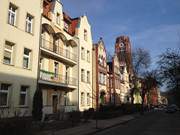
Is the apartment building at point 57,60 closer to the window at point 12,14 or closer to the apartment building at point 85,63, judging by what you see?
the apartment building at point 85,63

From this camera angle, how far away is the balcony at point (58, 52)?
2634 centimetres

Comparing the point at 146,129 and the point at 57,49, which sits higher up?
the point at 57,49

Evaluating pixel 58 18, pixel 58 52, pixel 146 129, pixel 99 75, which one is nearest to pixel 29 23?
pixel 58 52

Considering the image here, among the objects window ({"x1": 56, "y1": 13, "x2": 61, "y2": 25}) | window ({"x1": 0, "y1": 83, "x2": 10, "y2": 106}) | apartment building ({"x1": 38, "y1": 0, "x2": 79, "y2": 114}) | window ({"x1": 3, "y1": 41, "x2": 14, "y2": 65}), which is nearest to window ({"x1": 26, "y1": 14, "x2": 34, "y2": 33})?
apartment building ({"x1": 38, "y1": 0, "x2": 79, "y2": 114})

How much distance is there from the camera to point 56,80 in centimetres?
2861

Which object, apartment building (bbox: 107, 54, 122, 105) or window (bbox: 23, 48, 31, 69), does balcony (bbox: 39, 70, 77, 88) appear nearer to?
window (bbox: 23, 48, 31, 69)

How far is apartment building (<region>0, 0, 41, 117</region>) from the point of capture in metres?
20.1

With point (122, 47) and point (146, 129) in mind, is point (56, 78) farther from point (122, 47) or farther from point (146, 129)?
point (122, 47)

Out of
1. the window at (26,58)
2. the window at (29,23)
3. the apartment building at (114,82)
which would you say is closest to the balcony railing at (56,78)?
the window at (26,58)

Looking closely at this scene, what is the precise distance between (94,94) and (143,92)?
25.0m

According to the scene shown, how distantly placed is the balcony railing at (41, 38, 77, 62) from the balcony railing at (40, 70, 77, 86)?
95.3 inches

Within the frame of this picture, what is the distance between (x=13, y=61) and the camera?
21172 mm

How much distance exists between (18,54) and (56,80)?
7.75 meters

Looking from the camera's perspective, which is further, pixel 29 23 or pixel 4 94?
pixel 29 23
